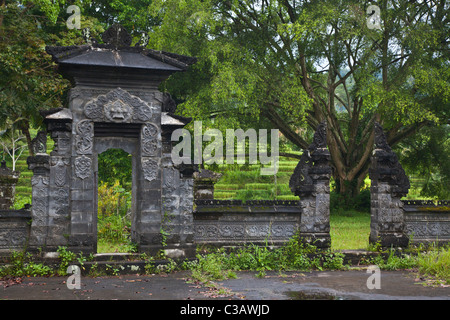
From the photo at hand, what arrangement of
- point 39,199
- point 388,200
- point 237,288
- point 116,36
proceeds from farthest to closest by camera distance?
point 388,200, point 116,36, point 39,199, point 237,288

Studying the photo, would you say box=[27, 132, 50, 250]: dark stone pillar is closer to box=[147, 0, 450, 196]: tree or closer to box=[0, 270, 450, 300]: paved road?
box=[0, 270, 450, 300]: paved road

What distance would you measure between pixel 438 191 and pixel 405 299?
794 inches

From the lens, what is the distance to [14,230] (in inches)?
378

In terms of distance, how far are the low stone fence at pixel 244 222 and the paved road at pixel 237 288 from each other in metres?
1.03

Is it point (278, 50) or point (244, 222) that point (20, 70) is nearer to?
point (244, 222)

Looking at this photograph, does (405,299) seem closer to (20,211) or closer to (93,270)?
(93,270)

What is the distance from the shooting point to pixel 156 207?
1004 centimetres

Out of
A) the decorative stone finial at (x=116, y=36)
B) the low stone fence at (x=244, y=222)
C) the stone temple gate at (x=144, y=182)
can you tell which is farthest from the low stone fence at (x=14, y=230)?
the decorative stone finial at (x=116, y=36)

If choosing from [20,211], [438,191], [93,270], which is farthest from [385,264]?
[438,191]

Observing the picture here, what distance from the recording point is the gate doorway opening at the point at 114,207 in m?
14.6

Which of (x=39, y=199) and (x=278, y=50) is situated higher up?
(x=278, y=50)

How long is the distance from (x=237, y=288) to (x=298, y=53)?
17.1 m

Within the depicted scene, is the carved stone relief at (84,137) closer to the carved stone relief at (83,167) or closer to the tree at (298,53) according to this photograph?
the carved stone relief at (83,167)

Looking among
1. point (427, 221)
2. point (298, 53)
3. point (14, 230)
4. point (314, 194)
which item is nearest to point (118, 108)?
point (14, 230)
